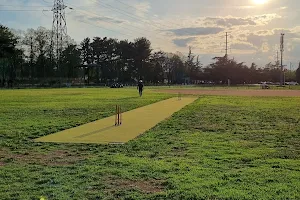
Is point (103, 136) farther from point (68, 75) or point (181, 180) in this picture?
point (68, 75)

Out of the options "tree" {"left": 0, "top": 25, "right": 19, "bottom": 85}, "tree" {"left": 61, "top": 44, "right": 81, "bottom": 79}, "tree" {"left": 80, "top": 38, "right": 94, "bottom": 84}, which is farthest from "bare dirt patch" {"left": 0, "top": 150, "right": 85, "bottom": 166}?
"tree" {"left": 80, "top": 38, "right": 94, "bottom": 84}

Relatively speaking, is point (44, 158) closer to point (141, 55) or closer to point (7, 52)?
point (7, 52)

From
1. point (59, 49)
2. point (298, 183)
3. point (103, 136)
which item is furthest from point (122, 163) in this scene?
point (59, 49)

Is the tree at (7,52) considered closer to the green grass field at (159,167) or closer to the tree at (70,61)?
the tree at (70,61)

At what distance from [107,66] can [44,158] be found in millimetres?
100691

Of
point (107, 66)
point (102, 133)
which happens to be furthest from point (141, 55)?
point (102, 133)

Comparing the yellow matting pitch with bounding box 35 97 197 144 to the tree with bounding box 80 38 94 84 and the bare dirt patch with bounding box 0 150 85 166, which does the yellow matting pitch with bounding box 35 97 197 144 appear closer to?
the bare dirt patch with bounding box 0 150 85 166

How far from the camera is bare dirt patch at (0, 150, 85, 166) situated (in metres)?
7.76

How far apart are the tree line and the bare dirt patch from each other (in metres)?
74.9

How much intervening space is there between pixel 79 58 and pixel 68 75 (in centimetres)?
644

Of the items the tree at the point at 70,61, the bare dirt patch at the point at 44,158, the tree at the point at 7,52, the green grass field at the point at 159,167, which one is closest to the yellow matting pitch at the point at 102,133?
the green grass field at the point at 159,167

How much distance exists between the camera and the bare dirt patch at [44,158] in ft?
25.5

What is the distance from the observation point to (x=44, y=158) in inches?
322

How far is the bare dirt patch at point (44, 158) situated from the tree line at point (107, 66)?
7485 centimetres
